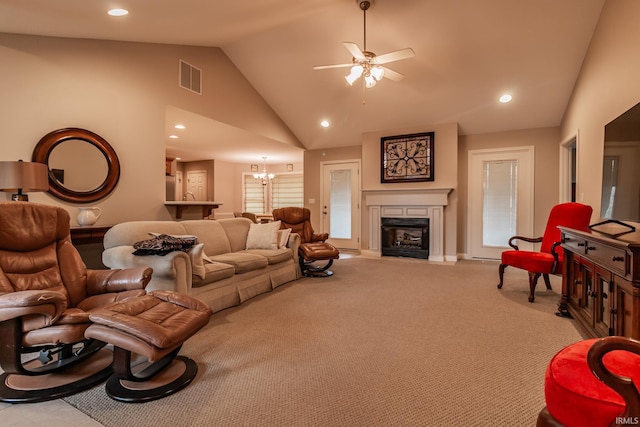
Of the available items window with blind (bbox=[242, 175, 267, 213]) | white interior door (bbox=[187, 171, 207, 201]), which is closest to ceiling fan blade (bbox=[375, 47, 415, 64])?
white interior door (bbox=[187, 171, 207, 201])

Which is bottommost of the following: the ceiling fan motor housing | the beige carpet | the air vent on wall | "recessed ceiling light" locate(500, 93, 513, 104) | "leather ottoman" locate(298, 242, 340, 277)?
the beige carpet

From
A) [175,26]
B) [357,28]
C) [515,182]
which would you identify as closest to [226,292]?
[175,26]

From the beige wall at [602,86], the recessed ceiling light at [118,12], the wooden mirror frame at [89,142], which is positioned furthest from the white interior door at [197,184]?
the beige wall at [602,86]

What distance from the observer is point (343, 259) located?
21.8 ft

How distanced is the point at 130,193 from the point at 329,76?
363cm

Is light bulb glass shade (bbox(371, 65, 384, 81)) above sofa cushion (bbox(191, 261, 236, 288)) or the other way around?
above

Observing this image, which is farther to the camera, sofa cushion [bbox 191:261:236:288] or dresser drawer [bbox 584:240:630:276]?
sofa cushion [bbox 191:261:236:288]

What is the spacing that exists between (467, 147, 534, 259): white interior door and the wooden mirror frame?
6031 mm

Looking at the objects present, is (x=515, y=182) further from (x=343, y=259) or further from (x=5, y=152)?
(x=5, y=152)

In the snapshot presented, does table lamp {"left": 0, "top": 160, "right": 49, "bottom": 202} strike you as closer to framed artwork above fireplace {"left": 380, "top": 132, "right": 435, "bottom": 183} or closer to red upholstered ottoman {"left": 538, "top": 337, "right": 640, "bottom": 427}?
red upholstered ottoman {"left": 538, "top": 337, "right": 640, "bottom": 427}

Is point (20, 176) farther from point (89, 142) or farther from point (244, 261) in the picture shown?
point (244, 261)

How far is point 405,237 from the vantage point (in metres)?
6.85

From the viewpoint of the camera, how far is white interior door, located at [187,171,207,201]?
397 inches

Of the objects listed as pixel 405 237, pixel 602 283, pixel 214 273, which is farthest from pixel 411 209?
pixel 214 273
